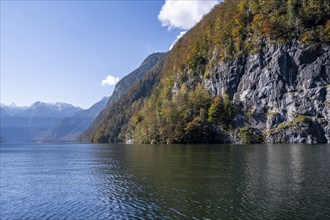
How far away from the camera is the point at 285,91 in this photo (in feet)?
511

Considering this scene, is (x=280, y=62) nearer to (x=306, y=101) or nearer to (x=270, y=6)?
(x=306, y=101)

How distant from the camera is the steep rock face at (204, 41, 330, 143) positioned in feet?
458

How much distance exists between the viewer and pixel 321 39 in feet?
492

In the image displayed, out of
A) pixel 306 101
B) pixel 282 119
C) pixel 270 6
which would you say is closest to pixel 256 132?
pixel 282 119

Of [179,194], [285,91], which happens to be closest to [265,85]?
[285,91]

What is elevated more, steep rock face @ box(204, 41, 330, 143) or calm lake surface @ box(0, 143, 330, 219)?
steep rock face @ box(204, 41, 330, 143)

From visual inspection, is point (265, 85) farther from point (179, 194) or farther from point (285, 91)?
point (179, 194)

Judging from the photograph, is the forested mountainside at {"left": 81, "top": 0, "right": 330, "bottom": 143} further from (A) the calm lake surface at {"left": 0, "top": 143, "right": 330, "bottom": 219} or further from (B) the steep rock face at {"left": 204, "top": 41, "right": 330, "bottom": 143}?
(A) the calm lake surface at {"left": 0, "top": 143, "right": 330, "bottom": 219}

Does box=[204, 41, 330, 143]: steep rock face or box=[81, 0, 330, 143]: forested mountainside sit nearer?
box=[204, 41, 330, 143]: steep rock face

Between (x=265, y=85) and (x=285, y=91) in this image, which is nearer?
(x=285, y=91)

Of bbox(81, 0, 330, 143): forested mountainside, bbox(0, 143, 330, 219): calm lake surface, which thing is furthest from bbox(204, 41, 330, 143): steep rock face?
bbox(0, 143, 330, 219): calm lake surface

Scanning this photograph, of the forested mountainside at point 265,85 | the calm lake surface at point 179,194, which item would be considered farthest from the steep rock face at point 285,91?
the calm lake surface at point 179,194

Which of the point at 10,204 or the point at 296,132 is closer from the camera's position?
the point at 10,204

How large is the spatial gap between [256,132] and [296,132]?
20232 millimetres
